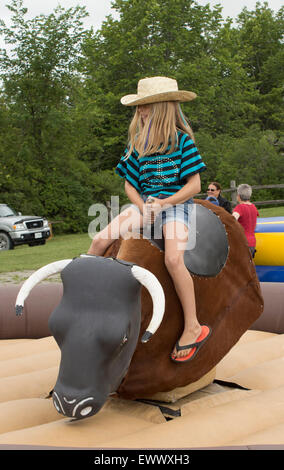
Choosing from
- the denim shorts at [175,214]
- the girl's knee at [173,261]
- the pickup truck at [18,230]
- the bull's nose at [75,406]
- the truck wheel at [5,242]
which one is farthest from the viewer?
the truck wheel at [5,242]

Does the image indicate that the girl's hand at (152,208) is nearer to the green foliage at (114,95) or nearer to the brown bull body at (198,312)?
the brown bull body at (198,312)

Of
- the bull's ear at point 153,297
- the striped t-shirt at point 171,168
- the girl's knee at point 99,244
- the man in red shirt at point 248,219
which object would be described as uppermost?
the striped t-shirt at point 171,168

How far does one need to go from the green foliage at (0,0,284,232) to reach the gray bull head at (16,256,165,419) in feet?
56.9

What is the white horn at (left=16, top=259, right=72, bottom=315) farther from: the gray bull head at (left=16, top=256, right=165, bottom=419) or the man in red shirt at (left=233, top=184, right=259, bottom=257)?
the man in red shirt at (left=233, top=184, right=259, bottom=257)

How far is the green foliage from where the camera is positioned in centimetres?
1975

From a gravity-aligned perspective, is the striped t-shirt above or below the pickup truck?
above

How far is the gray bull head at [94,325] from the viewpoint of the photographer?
222 cm

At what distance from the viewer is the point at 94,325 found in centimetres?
229

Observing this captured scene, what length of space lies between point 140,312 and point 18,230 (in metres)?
12.6

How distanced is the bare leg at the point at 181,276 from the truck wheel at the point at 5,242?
12.6m

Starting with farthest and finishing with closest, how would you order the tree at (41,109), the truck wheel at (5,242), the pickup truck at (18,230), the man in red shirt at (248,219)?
the tree at (41,109) < the truck wheel at (5,242) < the pickup truck at (18,230) < the man in red shirt at (248,219)

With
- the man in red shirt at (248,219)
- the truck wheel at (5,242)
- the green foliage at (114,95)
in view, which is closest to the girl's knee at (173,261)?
the man in red shirt at (248,219)

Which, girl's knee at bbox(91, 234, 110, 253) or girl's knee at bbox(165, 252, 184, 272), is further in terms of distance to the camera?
girl's knee at bbox(91, 234, 110, 253)

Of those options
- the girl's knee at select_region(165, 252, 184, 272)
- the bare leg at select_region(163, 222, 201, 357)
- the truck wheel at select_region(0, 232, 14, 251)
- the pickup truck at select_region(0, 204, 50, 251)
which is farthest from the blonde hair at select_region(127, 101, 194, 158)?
the truck wheel at select_region(0, 232, 14, 251)
